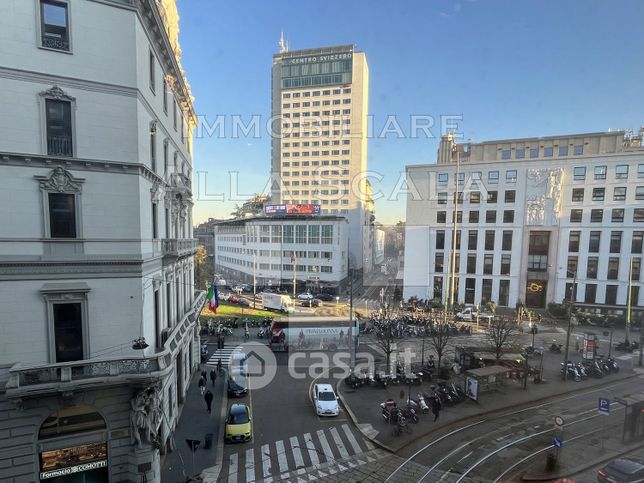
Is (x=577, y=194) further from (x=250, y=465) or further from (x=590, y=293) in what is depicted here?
(x=250, y=465)

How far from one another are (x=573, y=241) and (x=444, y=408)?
38228mm

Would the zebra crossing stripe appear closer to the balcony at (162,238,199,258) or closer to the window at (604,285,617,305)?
the balcony at (162,238,199,258)

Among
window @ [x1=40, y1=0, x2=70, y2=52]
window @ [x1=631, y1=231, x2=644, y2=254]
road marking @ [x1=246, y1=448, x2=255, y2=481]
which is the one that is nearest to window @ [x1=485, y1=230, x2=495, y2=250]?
window @ [x1=631, y1=231, x2=644, y2=254]

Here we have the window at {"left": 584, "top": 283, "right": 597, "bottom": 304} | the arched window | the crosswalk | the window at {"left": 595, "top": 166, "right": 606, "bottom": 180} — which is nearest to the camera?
the arched window

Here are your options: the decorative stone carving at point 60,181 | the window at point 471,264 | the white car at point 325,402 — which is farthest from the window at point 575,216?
the decorative stone carving at point 60,181

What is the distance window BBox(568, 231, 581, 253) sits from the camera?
45781 millimetres

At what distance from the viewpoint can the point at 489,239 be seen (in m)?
49.5

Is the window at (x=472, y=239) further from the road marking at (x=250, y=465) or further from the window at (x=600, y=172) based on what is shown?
the road marking at (x=250, y=465)

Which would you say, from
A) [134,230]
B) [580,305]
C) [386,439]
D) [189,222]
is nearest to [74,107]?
[134,230]

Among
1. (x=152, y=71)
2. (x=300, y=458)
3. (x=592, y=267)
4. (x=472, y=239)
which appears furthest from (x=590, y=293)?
(x=152, y=71)

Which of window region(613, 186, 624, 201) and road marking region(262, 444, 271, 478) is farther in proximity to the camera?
window region(613, 186, 624, 201)

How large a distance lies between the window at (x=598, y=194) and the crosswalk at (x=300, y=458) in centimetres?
4601

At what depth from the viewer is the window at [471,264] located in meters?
50.0

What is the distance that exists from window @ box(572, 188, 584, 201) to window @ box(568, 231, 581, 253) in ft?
14.7
